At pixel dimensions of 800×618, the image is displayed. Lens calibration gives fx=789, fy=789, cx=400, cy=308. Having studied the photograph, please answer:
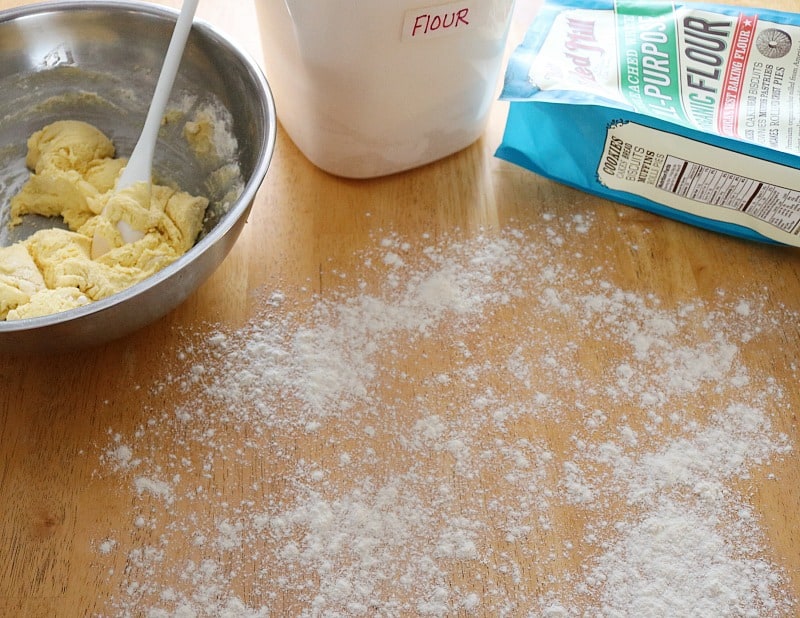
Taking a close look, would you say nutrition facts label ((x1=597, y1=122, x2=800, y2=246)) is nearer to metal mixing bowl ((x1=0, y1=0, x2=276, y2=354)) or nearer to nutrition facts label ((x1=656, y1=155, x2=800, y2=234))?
nutrition facts label ((x1=656, y1=155, x2=800, y2=234))

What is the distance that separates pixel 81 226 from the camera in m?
0.76

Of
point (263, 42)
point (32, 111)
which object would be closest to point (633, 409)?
point (263, 42)

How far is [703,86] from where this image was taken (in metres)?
0.79

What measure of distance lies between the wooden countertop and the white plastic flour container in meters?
0.06

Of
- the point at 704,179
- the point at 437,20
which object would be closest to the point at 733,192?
the point at 704,179

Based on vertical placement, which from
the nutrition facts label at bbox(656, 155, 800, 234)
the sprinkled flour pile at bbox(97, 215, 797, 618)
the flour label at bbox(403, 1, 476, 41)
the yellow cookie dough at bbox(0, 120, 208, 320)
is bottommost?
the sprinkled flour pile at bbox(97, 215, 797, 618)

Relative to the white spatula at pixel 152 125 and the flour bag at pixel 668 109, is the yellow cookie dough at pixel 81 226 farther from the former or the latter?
the flour bag at pixel 668 109

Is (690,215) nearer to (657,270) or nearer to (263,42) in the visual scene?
(657,270)

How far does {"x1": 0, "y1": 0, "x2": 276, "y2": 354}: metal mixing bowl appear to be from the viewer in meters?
0.76

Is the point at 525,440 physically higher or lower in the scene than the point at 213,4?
lower

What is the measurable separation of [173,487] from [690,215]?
572 mm

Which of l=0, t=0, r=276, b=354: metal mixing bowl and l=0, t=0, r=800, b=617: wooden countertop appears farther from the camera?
l=0, t=0, r=276, b=354: metal mixing bowl

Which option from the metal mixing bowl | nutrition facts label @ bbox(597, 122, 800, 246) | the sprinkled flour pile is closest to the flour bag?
nutrition facts label @ bbox(597, 122, 800, 246)

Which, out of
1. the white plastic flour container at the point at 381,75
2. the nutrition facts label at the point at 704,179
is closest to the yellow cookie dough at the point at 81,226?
the white plastic flour container at the point at 381,75
